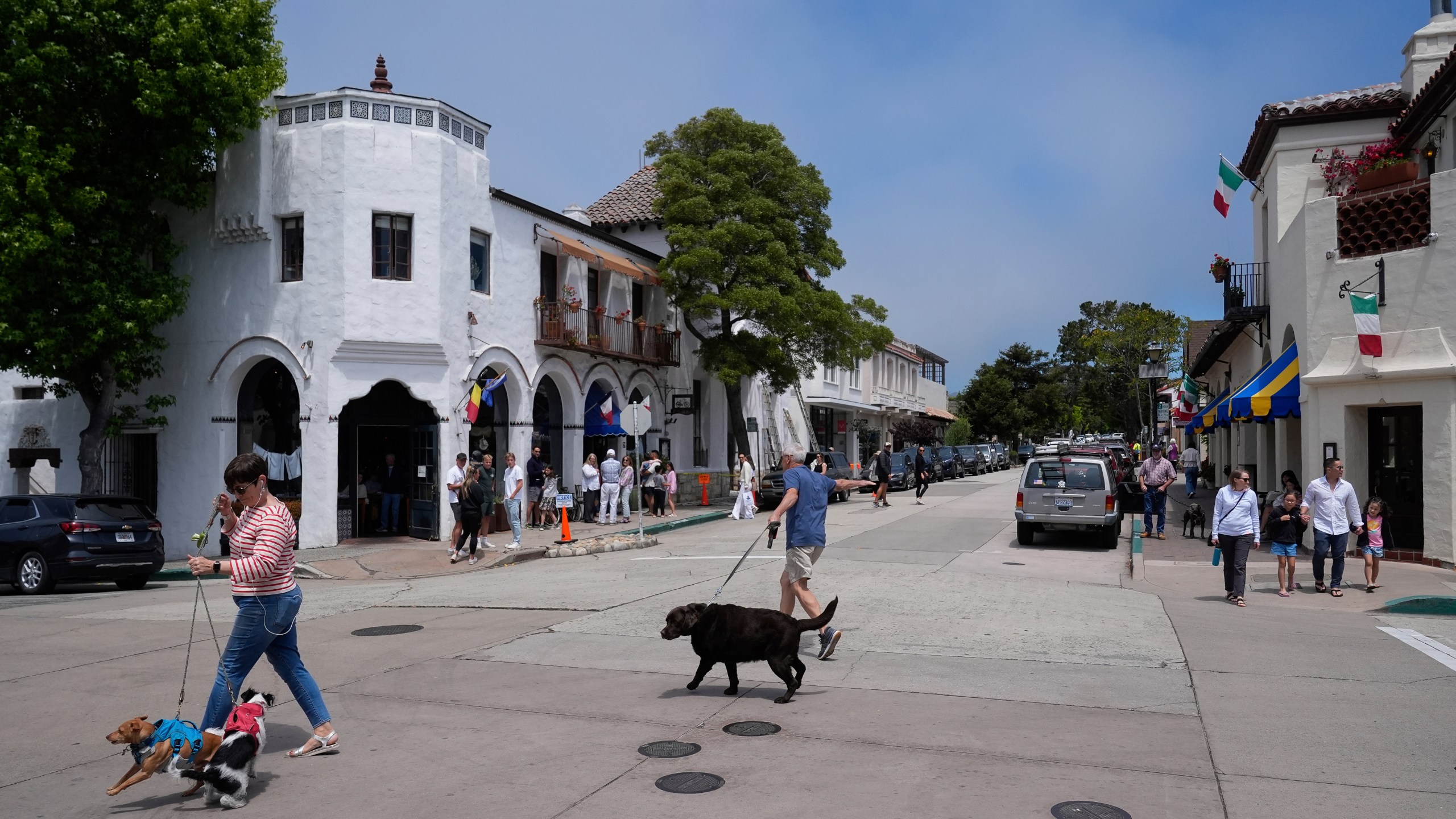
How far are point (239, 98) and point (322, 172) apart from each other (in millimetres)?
1970

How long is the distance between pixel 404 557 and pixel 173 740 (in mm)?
13733

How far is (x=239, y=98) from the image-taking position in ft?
64.7

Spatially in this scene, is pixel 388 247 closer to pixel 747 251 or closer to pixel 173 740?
pixel 747 251

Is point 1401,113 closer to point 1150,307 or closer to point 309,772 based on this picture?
point 309,772

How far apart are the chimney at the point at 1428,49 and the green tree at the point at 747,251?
50.5 feet

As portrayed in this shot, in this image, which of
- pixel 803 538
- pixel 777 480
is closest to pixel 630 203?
pixel 777 480

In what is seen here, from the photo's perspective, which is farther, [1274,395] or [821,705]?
[1274,395]

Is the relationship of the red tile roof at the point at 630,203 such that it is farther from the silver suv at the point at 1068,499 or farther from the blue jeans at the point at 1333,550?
the blue jeans at the point at 1333,550

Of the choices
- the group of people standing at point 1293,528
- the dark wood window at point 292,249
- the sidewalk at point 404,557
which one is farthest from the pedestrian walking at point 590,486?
the group of people standing at point 1293,528

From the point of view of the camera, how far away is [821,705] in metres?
7.26

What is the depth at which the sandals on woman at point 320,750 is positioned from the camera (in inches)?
238

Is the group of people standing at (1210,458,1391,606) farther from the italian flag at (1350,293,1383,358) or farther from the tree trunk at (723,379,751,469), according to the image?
the tree trunk at (723,379,751,469)

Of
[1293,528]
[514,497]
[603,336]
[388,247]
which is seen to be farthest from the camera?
[603,336]

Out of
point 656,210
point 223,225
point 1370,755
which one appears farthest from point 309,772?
point 656,210
